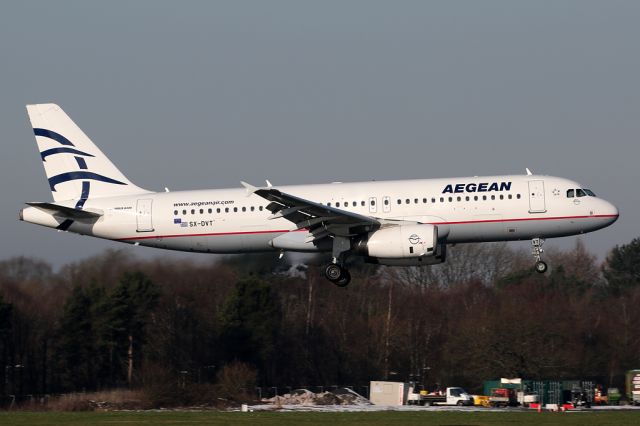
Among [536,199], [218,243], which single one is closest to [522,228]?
[536,199]

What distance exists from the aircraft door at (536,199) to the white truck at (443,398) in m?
22.8

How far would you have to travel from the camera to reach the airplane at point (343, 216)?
159 ft

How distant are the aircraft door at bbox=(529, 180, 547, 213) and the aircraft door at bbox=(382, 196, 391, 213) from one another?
578cm

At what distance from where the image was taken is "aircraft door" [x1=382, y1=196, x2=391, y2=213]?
4912cm

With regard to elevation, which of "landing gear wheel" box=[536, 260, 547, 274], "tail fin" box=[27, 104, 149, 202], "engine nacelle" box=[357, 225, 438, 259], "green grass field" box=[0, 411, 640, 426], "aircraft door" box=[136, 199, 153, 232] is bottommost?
"green grass field" box=[0, 411, 640, 426]

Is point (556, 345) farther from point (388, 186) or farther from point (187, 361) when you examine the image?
point (388, 186)

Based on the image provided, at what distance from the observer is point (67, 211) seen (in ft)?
168

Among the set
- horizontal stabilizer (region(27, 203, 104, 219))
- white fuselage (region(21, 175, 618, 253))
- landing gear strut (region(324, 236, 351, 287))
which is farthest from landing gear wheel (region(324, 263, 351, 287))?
horizontal stabilizer (region(27, 203, 104, 219))

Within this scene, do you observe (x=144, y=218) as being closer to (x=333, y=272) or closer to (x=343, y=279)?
(x=333, y=272)

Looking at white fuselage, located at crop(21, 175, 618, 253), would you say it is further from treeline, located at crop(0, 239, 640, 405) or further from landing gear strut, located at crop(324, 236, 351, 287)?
treeline, located at crop(0, 239, 640, 405)

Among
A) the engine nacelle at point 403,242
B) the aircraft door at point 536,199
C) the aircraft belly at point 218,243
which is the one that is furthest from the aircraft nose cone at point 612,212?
the aircraft belly at point 218,243

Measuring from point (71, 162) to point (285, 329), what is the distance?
35.1m

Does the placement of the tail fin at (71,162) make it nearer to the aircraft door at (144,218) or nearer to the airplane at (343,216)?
the airplane at (343,216)

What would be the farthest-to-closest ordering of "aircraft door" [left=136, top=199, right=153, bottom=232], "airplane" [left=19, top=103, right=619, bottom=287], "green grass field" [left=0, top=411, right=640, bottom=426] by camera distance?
"aircraft door" [left=136, top=199, right=153, bottom=232], "airplane" [left=19, top=103, right=619, bottom=287], "green grass field" [left=0, top=411, right=640, bottom=426]
